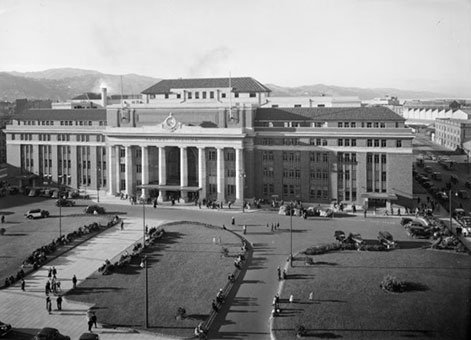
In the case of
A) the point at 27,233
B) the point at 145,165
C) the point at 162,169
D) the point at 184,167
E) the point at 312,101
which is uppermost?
the point at 312,101

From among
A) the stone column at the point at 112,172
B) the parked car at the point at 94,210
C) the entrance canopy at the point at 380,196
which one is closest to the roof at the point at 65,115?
the stone column at the point at 112,172

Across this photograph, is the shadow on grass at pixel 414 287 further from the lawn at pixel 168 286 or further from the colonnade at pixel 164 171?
the colonnade at pixel 164 171

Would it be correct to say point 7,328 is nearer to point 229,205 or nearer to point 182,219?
point 182,219

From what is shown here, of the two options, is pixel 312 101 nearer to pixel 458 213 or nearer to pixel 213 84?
pixel 213 84

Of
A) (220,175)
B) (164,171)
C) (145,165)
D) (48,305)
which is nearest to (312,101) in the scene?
(220,175)

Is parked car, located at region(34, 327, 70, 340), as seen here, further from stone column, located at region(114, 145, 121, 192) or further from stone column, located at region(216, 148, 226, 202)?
stone column, located at region(114, 145, 121, 192)

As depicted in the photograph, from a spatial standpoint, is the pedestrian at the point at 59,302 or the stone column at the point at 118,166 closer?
the pedestrian at the point at 59,302

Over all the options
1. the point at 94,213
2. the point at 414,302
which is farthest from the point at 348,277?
the point at 94,213
